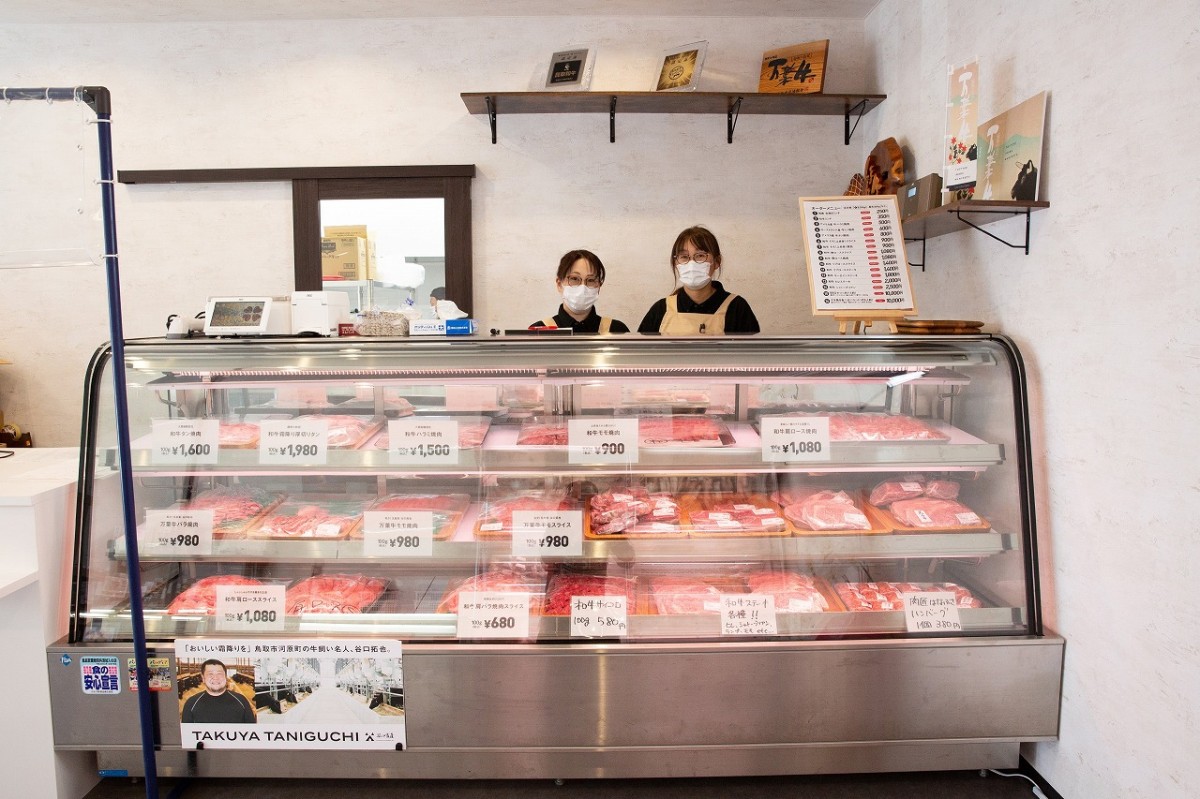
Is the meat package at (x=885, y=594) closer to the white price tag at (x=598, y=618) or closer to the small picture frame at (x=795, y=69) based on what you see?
the white price tag at (x=598, y=618)

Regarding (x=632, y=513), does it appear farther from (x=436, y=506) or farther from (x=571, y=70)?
(x=571, y=70)

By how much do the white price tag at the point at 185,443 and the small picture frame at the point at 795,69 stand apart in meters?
3.58

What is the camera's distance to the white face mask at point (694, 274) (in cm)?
365

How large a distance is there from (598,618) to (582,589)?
16 cm

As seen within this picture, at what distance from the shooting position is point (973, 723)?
260cm

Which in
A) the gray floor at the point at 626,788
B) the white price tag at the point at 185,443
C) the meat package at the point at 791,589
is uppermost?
the white price tag at the point at 185,443

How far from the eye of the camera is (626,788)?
2697 mm

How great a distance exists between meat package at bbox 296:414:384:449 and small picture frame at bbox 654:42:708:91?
2.87 m

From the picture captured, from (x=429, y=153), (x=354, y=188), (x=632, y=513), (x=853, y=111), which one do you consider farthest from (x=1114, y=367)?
(x=354, y=188)

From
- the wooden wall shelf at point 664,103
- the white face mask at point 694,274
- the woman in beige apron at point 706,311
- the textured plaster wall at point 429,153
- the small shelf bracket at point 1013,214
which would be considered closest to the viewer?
the small shelf bracket at point 1013,214

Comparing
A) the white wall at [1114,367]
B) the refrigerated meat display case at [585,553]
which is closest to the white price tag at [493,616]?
the refrigerated meat display case at [585,553]

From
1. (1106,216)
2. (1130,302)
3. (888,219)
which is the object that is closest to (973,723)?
(1130,302)

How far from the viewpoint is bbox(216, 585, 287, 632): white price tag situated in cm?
261

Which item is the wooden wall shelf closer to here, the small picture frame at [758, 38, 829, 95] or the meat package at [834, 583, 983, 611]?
the small picture frame at [758, 38, 829, 95]
